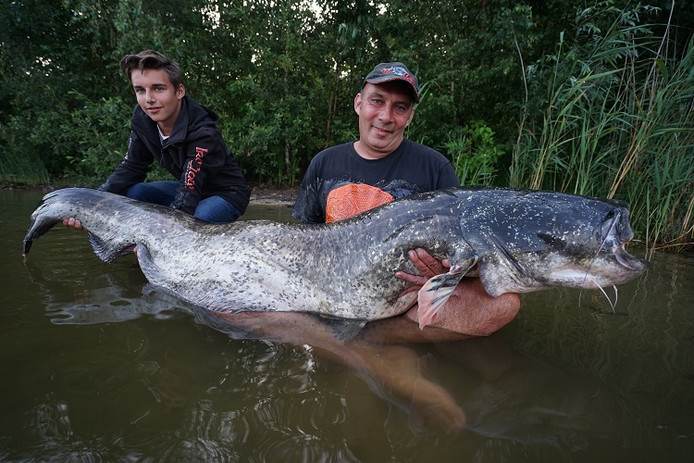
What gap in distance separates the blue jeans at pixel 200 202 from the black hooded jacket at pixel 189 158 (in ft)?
0.22

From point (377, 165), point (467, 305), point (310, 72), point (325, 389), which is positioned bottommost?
point (325, 389)

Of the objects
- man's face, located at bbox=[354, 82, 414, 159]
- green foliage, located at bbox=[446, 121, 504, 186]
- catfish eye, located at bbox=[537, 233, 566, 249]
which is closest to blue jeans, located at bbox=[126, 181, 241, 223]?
man's face, located at bbox=[354, 82, 414, 159]

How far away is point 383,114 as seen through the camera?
2.84 m

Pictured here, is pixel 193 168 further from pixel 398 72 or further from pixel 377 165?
pixel 398 72

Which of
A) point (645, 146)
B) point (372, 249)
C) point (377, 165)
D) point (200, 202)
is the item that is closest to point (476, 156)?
point (645, 146)

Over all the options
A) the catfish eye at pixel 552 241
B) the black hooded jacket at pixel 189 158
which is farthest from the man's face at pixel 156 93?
the catfish eye at pixel 552 241

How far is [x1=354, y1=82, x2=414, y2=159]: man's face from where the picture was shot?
2.82 m

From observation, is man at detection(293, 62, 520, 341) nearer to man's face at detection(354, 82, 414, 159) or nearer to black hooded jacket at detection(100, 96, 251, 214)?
man's face at detection(354, 82, 414, 159)

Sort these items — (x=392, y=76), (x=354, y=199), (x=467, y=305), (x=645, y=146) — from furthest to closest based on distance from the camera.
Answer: (x=645, y=146) < (x=354, y=199) < (x=392, y=76) < (x=467, y=305)

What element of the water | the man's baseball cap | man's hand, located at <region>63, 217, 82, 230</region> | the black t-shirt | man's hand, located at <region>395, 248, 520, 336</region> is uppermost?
the man's baseball cap

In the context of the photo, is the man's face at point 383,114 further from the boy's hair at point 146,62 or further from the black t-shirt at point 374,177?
the boy's hair at point 146,62

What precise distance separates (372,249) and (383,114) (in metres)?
1.04

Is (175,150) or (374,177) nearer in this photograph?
(374,177)

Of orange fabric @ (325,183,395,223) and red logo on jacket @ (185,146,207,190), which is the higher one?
red logo on jacket @ (185,146,207,190)
